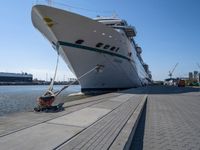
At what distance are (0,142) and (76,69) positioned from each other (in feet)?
56.9

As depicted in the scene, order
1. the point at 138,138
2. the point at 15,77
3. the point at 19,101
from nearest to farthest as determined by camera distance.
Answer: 1. the point at 138,138
2. the point at 19,101
3. the point at 15,77

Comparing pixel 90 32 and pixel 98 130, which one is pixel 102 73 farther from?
pixel 98 130

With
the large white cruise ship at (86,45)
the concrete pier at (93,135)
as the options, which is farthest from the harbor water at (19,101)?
the concrete pier at (93,135)

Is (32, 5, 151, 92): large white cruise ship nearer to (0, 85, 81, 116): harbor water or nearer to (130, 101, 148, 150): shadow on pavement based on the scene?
(0, 85, 81, 116): harbor water

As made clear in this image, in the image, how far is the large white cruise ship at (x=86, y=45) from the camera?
717 inches

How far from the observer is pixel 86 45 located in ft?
67.0

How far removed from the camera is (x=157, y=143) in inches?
198

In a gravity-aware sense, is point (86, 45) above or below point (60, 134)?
above

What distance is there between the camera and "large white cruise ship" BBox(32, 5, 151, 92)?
18.2 metres

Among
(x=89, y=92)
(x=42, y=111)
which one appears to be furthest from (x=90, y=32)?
(x=42, y=111)

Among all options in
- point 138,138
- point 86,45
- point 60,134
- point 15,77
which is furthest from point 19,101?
point 15,77

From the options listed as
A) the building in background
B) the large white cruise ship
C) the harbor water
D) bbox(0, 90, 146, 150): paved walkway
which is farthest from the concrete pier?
the building in background

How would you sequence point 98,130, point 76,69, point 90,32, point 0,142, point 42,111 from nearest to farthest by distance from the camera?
point 0,142 < point 98,130 < point 42,111 < point 90,32 < point 76,69

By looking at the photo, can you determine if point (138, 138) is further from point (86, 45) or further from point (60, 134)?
point (86, 45)
